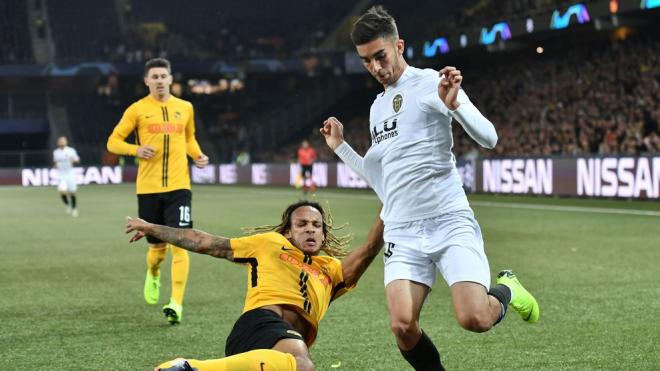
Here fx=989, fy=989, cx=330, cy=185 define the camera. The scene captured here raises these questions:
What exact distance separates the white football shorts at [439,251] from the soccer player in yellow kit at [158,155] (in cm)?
367

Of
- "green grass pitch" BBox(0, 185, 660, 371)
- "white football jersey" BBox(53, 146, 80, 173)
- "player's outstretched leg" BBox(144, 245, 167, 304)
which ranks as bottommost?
"green grass pitch" BBox(0, 185, 660, 371)

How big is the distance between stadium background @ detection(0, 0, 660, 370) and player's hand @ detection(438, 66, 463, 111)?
6.95 ft

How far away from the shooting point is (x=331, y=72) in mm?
49750

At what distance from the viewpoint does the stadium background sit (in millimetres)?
7473

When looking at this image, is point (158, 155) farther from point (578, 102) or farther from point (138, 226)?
point (578, 102)

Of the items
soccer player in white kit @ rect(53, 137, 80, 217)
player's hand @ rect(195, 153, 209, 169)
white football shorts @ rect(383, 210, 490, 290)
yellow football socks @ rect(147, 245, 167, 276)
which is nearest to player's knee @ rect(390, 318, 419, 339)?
white football shorts @ rect(383, 210, 490, 290)

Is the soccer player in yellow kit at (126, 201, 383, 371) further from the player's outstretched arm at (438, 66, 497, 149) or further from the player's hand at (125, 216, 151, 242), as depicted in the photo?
the player's outstretched arm at (438, 66, 497, 149)

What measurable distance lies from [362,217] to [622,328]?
527 inches

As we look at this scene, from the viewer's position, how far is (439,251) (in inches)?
205

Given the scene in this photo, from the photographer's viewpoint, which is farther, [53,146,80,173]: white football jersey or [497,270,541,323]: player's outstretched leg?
[53,146,80,173]: white football jersey

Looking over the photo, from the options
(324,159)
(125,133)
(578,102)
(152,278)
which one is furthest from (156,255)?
(324,159)

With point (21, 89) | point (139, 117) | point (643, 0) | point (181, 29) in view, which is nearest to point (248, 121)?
point (181, 29)

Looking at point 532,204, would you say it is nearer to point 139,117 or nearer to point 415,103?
point 139,117

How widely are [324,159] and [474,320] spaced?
1562 inches
